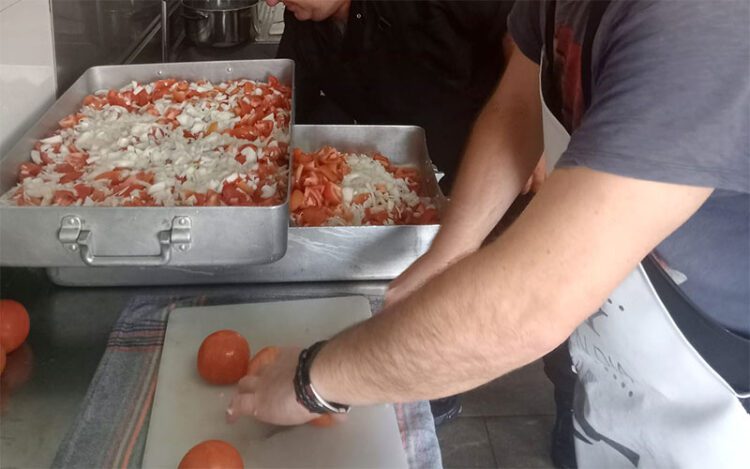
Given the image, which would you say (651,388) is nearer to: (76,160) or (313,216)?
(313,216)

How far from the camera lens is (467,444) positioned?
0.94 meters

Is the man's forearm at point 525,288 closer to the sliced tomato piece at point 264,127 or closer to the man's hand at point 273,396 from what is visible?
the man's hand at point 273,396

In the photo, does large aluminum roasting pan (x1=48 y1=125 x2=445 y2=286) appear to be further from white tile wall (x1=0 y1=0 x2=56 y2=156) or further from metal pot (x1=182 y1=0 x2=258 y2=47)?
metal pot (x1=182 y1=0 x2=258 y2=47)

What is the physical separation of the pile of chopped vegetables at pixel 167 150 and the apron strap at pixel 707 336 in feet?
1.54

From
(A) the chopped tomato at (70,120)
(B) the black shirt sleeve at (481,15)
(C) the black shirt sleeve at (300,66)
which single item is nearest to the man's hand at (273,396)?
(A) the chopped tomato at (70,120)

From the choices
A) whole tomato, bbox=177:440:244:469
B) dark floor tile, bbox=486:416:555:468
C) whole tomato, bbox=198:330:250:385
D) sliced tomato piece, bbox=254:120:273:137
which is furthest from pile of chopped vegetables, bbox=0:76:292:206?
dark floor tile, bbox=486:416:555:468

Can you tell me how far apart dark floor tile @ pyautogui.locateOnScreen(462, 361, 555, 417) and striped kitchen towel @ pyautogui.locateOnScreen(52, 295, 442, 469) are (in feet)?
0.74

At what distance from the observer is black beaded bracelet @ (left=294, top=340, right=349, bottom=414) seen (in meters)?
0.65

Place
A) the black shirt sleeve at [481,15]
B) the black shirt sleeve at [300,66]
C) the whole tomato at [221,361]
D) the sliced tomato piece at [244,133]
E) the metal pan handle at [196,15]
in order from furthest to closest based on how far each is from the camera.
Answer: the metal pan handle at [196,15] → the black shirt sleeve at [300,66] → the black shirt sleeve at [481,15] → the sliced tomato piece at [244,133] → the whole tomato at [221,361]

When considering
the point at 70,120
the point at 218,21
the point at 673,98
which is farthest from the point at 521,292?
the point at 218,21

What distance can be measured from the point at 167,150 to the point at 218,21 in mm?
761

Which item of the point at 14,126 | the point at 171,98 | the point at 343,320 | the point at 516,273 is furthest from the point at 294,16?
the point at 516,273

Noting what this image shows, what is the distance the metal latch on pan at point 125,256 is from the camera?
0.77 metres

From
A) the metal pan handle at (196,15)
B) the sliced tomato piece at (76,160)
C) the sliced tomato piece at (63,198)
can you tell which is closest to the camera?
the sliced tomato piece at (63,198)
